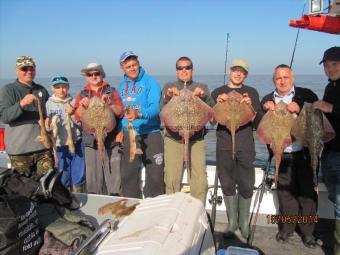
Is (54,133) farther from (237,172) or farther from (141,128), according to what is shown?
(237,172)

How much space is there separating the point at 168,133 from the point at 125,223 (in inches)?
111

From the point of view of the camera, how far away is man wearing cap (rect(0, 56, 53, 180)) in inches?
222

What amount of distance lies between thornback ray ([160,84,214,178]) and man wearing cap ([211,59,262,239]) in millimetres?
362

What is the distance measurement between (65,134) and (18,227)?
4.04 metres

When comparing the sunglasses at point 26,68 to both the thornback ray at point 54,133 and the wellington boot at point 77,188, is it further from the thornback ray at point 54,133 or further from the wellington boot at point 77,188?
the wellington boot at point 77,188

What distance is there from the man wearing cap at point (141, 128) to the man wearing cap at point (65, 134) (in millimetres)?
1090

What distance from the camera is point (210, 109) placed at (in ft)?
17.7

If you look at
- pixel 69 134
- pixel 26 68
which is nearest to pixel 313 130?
pixel 69 134

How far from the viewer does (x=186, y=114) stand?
17.8ft

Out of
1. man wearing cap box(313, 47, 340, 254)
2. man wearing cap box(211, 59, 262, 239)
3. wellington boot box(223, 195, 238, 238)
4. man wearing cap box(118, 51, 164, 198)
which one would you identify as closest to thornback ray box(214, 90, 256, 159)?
man wearing cap box(211, 59, 262, 239)

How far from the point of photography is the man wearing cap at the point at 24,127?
5.64m

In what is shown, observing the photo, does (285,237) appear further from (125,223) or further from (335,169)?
(125,223)

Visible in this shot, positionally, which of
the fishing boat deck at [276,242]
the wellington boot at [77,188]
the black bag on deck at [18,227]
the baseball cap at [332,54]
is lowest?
the fishing boat deck at [276,242]

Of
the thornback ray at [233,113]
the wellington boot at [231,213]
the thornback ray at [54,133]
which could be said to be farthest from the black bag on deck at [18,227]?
the wellington boot at [231,213]
